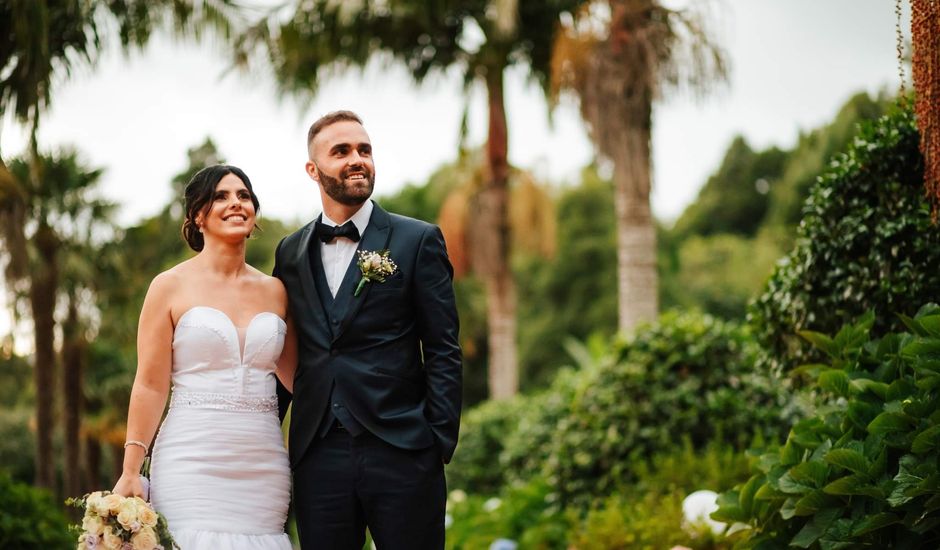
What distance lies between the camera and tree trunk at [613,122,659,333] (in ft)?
34.7

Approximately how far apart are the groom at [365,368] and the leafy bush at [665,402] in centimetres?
401

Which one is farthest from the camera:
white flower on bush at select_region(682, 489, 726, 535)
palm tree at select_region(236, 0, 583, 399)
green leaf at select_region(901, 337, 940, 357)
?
palm tree at select_region(236, 0, 583, 399)

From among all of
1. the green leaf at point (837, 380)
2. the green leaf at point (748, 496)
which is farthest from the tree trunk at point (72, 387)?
the green leaf at point (837, 380)

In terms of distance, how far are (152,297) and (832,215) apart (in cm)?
341

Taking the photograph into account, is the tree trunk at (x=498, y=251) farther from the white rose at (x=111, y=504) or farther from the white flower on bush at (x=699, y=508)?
the white rose at (x=111, y=504)

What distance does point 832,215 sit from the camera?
5281mm

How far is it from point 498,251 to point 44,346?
24.0 ft

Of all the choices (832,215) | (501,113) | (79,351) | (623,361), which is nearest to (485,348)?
(79,351)

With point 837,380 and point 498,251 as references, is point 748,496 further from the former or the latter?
point 498,251

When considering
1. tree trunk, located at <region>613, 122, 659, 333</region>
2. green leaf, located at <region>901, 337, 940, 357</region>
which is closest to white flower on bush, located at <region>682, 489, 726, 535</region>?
green leaf, located at <region>901, 337, 940, 357</region>

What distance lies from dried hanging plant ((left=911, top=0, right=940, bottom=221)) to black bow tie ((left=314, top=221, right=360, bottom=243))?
244cm

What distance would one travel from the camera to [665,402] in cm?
779

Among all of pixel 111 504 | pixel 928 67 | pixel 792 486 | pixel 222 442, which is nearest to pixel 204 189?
pixel 222 442

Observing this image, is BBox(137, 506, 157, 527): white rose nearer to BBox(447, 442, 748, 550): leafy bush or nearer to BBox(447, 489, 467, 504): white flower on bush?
BBox(447, 442, 748, 550): leafy bush
